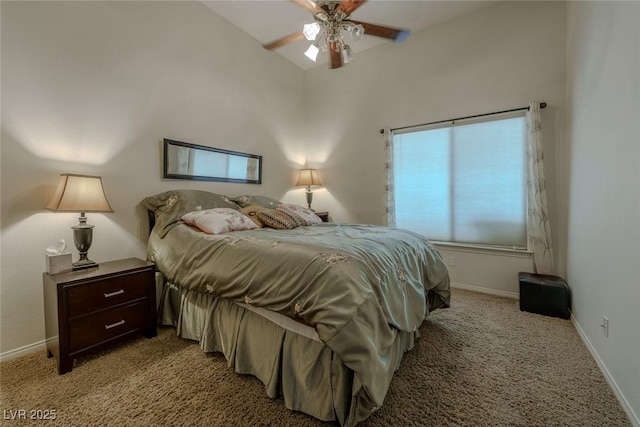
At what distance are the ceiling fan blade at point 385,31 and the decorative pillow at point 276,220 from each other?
1735mm

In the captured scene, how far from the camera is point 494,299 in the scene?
2.77 metres

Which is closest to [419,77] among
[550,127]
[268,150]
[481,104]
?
[481,104]

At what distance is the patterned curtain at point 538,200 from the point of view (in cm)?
257

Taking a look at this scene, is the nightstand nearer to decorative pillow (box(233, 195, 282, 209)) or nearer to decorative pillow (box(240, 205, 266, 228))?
decorative pillow (box(233, 195, 282, 209))

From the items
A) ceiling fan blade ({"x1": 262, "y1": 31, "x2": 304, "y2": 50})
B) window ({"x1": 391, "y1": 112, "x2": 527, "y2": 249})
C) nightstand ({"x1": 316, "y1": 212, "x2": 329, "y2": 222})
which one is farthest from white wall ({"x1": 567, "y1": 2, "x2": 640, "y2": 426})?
nightstand ({"x1": 316, "y1": 212, "x2": 329, "y2": 222})

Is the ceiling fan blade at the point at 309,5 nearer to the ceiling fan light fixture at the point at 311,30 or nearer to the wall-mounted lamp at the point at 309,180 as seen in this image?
the ceiling fan light fixture at the point at 311,30

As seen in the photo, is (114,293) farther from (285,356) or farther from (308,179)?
(308,179)

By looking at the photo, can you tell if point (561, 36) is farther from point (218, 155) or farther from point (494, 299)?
point (218, 155)

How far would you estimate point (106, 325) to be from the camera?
1727mm

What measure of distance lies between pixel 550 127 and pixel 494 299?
1.85 meters

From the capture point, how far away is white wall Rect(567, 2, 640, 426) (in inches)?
51.0

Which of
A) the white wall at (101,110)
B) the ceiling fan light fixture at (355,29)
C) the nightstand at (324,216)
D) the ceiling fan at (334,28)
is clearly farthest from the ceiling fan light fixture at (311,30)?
the nightstand at (324,216)

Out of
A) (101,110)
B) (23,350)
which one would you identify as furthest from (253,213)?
(23,350)

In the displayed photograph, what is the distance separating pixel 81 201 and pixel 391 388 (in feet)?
7.44
